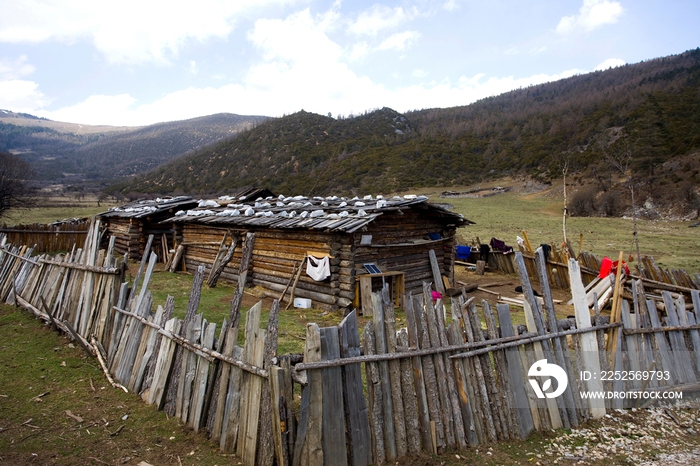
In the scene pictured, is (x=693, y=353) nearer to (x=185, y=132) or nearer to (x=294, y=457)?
(x=294, y=457)

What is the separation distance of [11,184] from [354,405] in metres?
35.5

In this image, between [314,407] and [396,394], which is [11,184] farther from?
[396,394]

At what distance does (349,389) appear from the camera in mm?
4062

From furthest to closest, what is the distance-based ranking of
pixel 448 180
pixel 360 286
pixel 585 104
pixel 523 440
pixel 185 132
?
1. pixel 185 132
2. pixel 585 104
3. pixel 448 180
4. pixel 360 286
5. pixel 523 440

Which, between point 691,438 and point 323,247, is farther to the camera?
point 323,247

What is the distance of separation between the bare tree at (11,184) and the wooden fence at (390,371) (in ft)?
97.0

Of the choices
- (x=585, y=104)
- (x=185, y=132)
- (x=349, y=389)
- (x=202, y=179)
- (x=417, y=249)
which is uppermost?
(x=185, y=132)

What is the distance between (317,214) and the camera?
41.7ft

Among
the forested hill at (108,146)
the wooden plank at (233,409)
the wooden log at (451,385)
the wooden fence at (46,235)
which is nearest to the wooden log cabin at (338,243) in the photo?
the wooden log at (451,385)

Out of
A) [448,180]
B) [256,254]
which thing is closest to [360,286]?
[256,254]

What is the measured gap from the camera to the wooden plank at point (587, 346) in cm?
527

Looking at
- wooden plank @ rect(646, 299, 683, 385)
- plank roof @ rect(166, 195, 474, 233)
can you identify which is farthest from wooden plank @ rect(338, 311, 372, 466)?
plank roof @ rect(166, 195, 474, 233)

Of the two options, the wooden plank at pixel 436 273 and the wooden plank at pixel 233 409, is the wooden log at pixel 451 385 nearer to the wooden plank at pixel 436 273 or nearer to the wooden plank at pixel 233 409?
the wooden plank at pixel 233 409

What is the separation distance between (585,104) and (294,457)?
8625 cm
